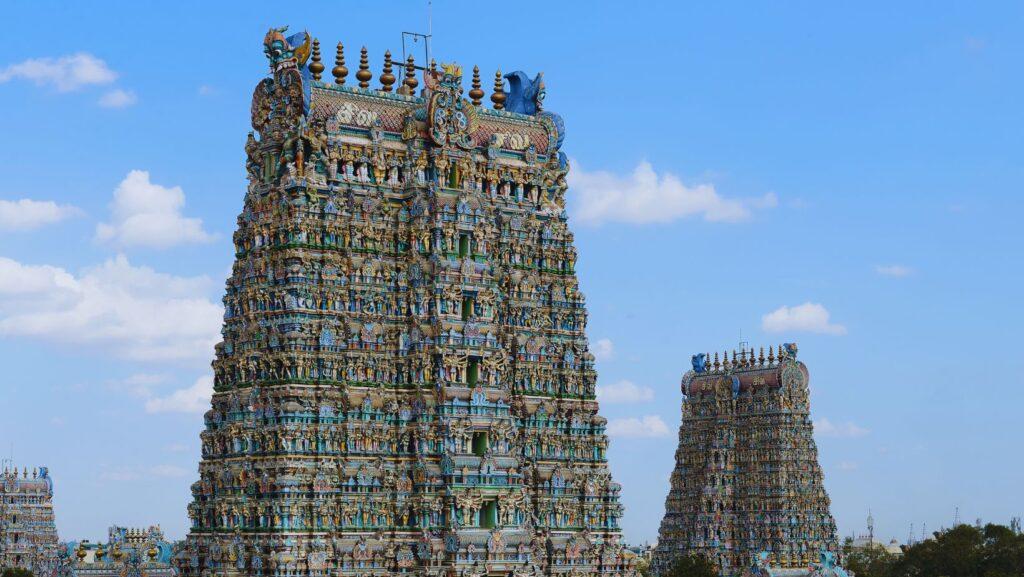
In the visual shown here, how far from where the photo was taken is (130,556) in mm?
124250

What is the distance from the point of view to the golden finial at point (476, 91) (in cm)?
8569

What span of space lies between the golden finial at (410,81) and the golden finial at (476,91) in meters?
3.13

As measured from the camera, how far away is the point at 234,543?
245 feet

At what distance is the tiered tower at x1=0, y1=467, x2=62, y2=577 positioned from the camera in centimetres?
14775

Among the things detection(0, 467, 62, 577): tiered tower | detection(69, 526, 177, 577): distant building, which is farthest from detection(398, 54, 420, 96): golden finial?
detection(0, 467, 62, 577): tiered tower

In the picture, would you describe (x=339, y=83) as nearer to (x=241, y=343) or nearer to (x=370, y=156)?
(x=370, y=156)

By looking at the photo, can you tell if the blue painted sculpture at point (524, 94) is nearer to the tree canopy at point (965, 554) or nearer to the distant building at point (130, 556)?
the distant building at point (130, 556)

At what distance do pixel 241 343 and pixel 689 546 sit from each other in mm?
71744

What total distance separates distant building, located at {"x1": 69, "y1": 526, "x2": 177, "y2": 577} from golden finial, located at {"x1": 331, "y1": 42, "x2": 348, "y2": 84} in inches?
1917

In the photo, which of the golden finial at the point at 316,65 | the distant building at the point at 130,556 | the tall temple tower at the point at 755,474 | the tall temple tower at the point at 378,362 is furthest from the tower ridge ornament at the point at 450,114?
the tall temple tower at the point at 755,474

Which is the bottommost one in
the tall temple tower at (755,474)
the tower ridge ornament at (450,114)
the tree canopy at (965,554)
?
the tree canopy at (965,554)

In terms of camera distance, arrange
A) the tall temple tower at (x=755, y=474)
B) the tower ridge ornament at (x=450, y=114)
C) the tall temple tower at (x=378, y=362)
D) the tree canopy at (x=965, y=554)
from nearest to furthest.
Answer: the tall temple tower at (x=378, y=362), the tower ridge ornament at (x=450, y=114), the tall temple tower at (x=755, y=474), the tree canopy at (x=965, y=554)

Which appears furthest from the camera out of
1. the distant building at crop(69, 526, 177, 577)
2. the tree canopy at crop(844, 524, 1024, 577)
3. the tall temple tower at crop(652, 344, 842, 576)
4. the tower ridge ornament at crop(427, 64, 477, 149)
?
the tree canopy at crop(844, 524, 1024, 577)

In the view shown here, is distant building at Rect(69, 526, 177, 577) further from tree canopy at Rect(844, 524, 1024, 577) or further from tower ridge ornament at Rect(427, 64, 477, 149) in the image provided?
tree canopy at Rect(844, 524, 1024, 577)
